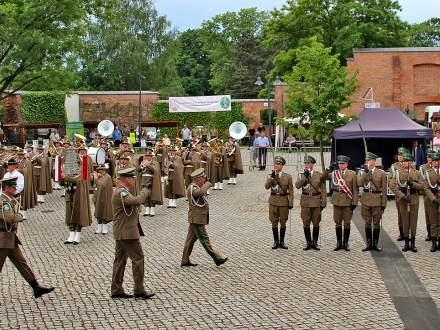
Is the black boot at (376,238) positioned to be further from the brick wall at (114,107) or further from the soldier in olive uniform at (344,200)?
the brick wall at (114,107)

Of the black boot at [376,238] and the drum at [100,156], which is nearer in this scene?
the black boot at [376,238]

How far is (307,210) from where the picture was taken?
14477 millimetres

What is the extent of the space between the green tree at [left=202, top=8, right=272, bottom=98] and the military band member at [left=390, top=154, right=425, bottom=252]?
55.8 m

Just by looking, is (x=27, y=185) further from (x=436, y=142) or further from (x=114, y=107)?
(x=114, y=107)

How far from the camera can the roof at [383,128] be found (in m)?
21.8

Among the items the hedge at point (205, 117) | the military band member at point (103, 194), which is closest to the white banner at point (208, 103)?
the hedge at point (205, 117)

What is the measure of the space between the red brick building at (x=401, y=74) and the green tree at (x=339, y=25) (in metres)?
4.97

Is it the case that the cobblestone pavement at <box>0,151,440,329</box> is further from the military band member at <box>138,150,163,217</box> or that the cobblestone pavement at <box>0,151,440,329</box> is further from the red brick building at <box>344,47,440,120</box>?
the red brick building at <box>344,47,440,120</box>

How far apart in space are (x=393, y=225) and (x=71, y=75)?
18.8 m

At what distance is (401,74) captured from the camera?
46.3 metres

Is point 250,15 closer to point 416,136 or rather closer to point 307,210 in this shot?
point 416,136

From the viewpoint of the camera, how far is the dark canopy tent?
71.5 ft

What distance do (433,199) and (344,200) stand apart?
1.73 metres

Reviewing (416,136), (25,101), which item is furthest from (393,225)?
(25,101)
